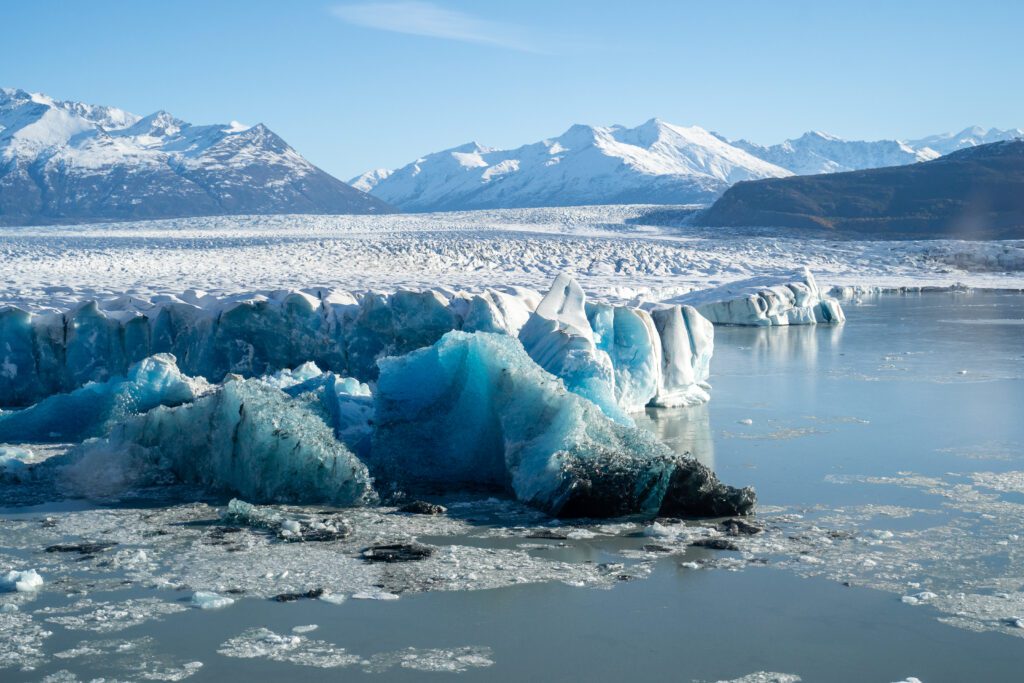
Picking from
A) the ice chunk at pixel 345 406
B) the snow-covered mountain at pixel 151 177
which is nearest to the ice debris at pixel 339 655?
the ice chunk at pixel 345 406

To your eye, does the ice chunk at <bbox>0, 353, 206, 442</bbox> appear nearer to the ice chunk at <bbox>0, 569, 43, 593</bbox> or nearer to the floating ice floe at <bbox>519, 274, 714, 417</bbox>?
the floating ice floe at <bbox>519, 274, 714, 417</bbox>

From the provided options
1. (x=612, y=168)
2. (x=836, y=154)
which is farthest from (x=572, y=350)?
(x=836, y=154)

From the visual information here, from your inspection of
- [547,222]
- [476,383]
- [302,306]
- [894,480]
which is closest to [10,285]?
[302,306]

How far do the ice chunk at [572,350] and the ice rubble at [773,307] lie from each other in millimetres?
10537

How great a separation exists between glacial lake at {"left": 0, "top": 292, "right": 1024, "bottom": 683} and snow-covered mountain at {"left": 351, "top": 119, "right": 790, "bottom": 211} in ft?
305

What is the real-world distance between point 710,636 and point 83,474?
11.5ft

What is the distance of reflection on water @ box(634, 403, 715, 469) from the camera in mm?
6766

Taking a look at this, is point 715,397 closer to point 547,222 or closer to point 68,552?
point 68,552

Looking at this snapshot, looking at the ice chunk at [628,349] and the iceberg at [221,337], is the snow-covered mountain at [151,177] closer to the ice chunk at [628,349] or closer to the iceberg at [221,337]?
the iceberg at [221,337]

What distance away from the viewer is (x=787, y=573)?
415cm

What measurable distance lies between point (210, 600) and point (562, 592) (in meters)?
1.21

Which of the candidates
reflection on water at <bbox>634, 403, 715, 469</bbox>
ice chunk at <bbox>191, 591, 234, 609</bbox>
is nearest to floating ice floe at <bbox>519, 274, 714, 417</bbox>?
reflection on water at <bbox>634, 403, 715, 469</bbox>

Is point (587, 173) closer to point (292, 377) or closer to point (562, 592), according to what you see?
point (292, 377)

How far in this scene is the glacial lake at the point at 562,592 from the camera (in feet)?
10.9
